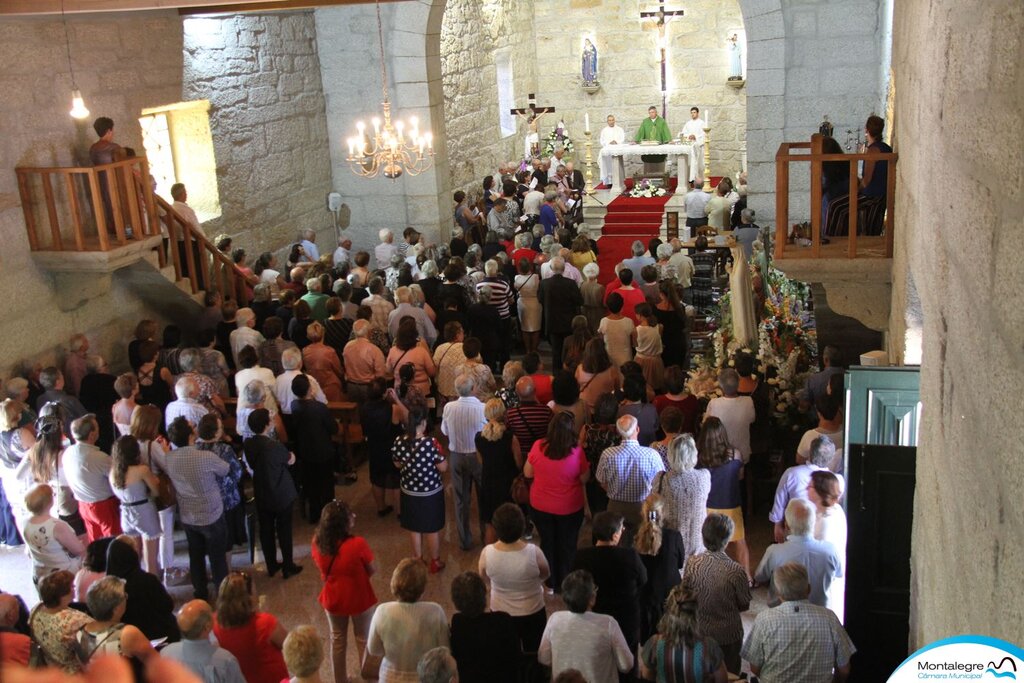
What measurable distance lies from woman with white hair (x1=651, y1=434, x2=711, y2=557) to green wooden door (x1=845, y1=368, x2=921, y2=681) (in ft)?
3.13

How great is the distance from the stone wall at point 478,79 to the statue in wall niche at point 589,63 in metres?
1.15

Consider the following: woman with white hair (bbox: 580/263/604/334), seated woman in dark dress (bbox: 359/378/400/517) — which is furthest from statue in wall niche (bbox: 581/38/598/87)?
seated woman in dark dress (bbox: 359/378/400/517)

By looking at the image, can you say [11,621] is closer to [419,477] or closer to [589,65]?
[419,477]

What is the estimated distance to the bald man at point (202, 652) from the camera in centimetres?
434

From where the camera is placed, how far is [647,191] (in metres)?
17.4

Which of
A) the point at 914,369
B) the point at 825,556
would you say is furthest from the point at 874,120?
the point at 825,556

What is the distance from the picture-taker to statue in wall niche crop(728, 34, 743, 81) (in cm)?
1947

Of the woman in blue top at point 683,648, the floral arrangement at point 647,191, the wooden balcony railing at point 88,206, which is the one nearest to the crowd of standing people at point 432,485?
the woman in blue top at point 683,648

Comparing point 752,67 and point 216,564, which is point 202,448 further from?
point 752,67

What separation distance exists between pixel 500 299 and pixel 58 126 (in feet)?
13.9

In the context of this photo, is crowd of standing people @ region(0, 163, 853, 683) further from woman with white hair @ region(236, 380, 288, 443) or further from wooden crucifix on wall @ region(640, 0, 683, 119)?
wooden crucifix on wall @ region(640, 0, 683, 119)

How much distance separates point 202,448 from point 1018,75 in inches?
210

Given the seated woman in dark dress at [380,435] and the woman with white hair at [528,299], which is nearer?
the seated woman in dark dress at [380,435]

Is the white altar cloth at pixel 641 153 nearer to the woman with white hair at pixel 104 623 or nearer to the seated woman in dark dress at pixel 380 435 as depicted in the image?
the seated woman in dark dress at pixel 380 435
